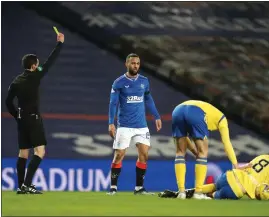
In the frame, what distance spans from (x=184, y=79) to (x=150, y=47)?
2.41ft

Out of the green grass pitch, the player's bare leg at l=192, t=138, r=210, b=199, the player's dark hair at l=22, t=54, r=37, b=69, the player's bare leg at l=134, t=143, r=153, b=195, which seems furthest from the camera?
the player's bare leg at l=134, t=143, r=153, b=195

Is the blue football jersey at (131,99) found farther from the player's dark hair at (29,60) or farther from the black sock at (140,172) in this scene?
the player's dark hair at (29,60)

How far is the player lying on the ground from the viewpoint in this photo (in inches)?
326

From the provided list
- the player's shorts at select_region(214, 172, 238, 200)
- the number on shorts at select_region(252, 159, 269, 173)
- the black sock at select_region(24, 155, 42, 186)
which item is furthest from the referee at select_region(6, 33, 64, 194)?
the number on shorts at select_region(252, 159, 269, 173)

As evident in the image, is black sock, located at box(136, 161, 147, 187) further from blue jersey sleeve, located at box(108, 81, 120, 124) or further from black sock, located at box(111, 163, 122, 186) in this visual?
blue jersey sleeve, located at box(108, 81, 120, 124)

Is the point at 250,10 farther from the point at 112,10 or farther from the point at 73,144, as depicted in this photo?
the point at 73,144

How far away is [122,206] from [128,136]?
1772 mm

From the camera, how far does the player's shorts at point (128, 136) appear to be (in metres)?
9.16

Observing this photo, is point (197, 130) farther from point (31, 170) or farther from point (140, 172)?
point (31, 170)

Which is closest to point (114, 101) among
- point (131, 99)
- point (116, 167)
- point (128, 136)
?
point (131, 99)

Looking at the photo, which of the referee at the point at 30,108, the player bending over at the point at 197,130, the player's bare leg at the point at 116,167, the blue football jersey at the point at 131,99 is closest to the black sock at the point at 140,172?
the player's bare leg at the point at 116,167

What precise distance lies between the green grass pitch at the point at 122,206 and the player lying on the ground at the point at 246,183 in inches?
5.2

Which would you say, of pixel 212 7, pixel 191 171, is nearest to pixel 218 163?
pixel 191 171

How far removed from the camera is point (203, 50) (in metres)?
13.2
